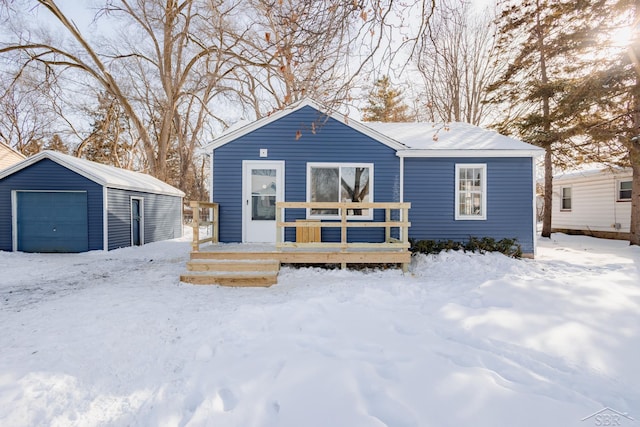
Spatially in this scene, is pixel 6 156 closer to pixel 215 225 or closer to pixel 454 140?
pixel 215 225

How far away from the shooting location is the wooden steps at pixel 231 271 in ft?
17.0

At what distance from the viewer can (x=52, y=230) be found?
9.08 metres

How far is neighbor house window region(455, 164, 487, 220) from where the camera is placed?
8.14 metres

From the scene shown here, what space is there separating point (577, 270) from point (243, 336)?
7166 mm

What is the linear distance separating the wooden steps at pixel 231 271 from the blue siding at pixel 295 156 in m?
2.25

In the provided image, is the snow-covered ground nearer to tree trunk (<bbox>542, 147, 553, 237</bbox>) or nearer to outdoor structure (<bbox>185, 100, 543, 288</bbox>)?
outdoor structure (<bbox>185, 100, 543, 288</bbox>)

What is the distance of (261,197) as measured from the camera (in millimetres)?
7887

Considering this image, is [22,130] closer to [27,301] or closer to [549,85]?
[27,301]

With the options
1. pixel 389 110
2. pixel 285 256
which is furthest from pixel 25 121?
pixel 285 256

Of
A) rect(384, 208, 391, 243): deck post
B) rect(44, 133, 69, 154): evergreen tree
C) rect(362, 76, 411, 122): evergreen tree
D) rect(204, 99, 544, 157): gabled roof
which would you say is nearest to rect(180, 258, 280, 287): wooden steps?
rect(384, 208, 391, 243): deck post

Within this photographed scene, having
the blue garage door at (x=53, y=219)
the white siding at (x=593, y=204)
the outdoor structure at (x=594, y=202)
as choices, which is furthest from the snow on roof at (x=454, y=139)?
the blue garage door at (x=53, y=219)

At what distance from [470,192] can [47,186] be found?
40.2 feet

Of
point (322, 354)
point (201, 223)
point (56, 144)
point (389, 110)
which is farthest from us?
point (56, 144)

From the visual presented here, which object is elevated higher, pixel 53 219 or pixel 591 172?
pixel 591 172
